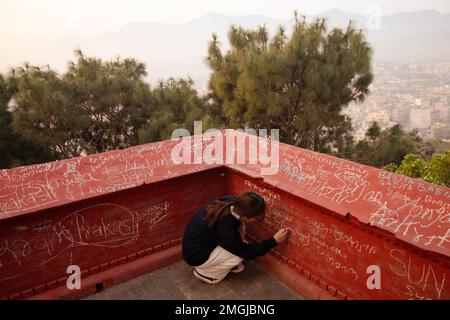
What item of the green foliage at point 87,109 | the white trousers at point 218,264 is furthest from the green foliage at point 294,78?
the white trousers at point 218,264

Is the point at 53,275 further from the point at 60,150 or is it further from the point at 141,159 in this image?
the point at 60,150

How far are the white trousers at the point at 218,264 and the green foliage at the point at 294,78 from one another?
33.3ft

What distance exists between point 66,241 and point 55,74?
10890 mm

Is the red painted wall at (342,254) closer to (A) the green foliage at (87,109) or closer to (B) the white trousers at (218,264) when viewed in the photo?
(B) the white trousers at (218,264)

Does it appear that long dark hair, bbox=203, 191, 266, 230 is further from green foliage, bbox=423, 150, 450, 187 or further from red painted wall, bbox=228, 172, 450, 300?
green foliage, bbox=423, 150, 450, 187

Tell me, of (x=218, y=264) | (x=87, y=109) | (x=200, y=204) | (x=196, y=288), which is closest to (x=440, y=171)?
(x=200, y=204)

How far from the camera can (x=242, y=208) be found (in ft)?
12.0

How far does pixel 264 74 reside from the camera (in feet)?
44.4

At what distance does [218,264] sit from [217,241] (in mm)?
275

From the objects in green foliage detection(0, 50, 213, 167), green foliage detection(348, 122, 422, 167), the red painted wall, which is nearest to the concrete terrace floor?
the red painted wall

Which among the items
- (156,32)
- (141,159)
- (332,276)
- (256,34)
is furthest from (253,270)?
(156,32)

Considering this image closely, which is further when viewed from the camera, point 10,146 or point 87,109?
point 87,109

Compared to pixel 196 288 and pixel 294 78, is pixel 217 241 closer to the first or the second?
pixel 196 288

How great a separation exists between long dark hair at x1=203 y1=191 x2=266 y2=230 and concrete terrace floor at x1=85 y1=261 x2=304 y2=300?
754 millimetres
